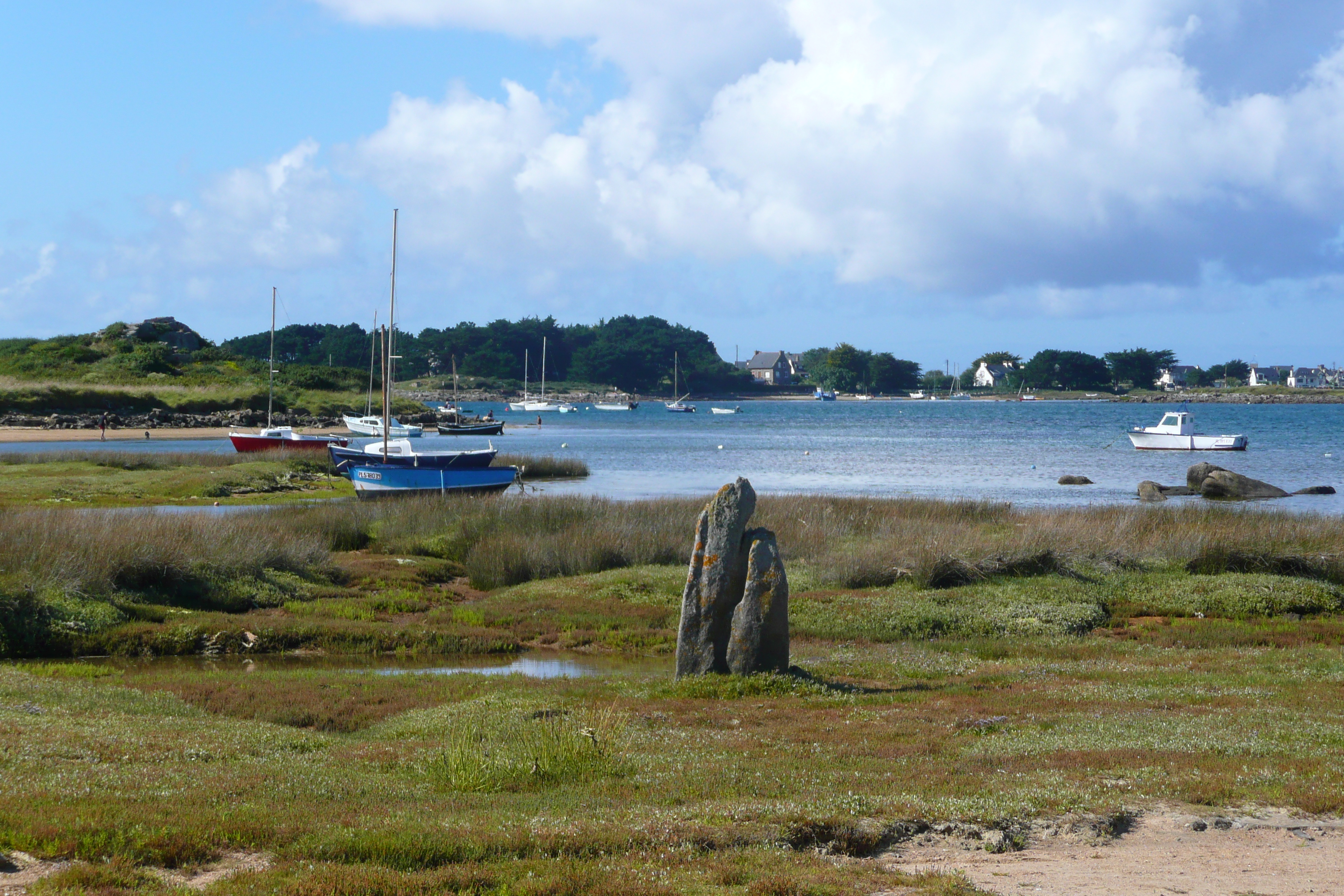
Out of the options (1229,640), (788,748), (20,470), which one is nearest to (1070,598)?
(1229,640)

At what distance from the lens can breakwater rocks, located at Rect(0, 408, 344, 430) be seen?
84.9 meters

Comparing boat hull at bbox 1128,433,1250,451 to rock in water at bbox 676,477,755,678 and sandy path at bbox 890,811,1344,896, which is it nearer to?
rock in water at bbox 676,477,755,678

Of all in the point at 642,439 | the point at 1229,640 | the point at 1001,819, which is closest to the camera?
the point at 1001,819

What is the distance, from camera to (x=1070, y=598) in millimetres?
21453

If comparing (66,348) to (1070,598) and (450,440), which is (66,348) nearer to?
(450,440)

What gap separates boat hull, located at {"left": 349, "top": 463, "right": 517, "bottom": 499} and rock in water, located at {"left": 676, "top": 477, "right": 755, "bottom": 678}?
95.3ft

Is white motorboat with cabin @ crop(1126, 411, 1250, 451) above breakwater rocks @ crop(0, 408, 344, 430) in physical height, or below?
above

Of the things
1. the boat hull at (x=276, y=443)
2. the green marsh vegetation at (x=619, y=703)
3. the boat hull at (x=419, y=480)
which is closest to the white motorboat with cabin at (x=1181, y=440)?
the green marsh vegetation at (x=619, y=703)

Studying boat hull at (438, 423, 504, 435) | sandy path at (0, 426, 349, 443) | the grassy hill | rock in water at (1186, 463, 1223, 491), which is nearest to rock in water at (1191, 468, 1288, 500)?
rock in water at (1186, 463, 1223, 491)

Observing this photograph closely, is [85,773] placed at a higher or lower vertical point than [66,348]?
lower

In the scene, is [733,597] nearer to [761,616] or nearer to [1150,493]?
[761,616]

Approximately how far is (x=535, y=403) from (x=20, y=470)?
411 ft

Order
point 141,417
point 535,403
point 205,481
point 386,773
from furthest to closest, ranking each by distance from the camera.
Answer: point 535,403 < point 141,417 < point 205,481 < point 386,773

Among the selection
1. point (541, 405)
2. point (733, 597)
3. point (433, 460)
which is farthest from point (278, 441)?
point (541, 405)
